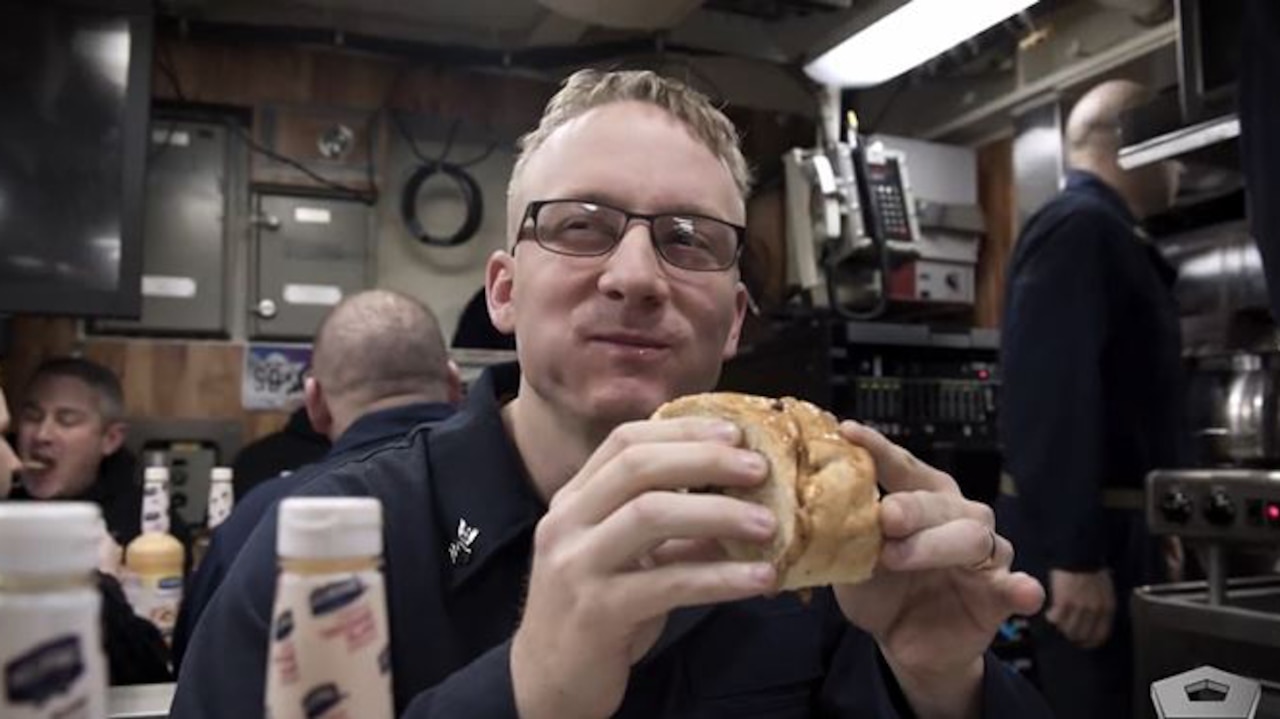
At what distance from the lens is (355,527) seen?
514mm

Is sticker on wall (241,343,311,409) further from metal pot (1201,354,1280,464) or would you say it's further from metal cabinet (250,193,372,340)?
metal pot (1201,354,1280,464)

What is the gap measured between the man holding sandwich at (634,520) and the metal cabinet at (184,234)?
343cm

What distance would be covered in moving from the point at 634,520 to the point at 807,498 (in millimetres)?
173

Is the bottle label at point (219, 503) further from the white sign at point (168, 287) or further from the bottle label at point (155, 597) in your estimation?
the white sign at point (168, 287)

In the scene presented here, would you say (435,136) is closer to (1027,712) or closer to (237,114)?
(237,114)

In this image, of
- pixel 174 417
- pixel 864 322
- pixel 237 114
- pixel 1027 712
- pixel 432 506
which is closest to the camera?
pixel 1027 712

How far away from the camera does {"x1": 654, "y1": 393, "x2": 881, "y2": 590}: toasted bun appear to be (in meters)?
0.83

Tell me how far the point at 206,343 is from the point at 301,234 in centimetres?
62

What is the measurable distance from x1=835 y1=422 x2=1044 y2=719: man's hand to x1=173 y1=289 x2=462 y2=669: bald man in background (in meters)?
1.52

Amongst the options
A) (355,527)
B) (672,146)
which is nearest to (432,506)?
(672,146)

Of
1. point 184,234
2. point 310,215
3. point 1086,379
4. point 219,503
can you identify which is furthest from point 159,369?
→ point 1086,379

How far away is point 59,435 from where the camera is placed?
11.3ft

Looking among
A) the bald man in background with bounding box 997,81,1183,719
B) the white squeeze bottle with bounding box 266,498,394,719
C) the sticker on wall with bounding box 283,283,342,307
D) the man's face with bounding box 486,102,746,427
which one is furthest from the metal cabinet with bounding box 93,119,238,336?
the white squeeze bottle with bounding box 266,498,394,719

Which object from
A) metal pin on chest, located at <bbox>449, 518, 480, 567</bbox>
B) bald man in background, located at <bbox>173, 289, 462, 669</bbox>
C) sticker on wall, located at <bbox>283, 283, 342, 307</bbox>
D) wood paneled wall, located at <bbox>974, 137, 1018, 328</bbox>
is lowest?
metal pin on chest, located at <bbox>449, 518, 480, 567</bbox>
